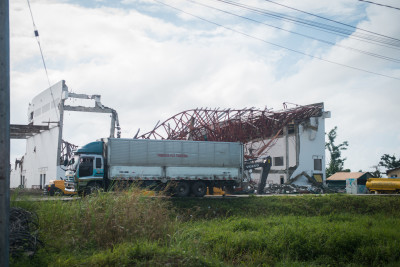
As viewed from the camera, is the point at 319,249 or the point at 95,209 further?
the point at 319,249

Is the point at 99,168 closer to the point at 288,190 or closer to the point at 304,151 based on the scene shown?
the point at 288,190

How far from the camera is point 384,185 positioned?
102 ft

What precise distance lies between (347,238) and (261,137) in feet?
97.6

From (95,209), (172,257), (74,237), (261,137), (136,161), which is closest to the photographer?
(172,257)

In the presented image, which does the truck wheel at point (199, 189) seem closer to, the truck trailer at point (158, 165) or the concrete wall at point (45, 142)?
the truck trailer at point (158, 165)

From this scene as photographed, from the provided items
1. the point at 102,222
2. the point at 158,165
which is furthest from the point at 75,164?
the point at 102,222

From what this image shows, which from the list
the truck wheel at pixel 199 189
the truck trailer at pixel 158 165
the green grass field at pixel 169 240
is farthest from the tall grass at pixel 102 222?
the truck wheel at pixel 199 189

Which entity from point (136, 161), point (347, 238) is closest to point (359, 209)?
point (347, 238)

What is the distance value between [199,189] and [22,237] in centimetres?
1668

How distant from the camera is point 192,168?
24.4 meters

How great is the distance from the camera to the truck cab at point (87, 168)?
22.3m

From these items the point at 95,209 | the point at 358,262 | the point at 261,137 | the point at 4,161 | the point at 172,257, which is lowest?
the point at 358,262

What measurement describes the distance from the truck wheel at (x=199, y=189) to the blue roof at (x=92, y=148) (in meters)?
6.58

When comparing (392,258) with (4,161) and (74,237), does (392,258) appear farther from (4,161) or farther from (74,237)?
(4,161)
